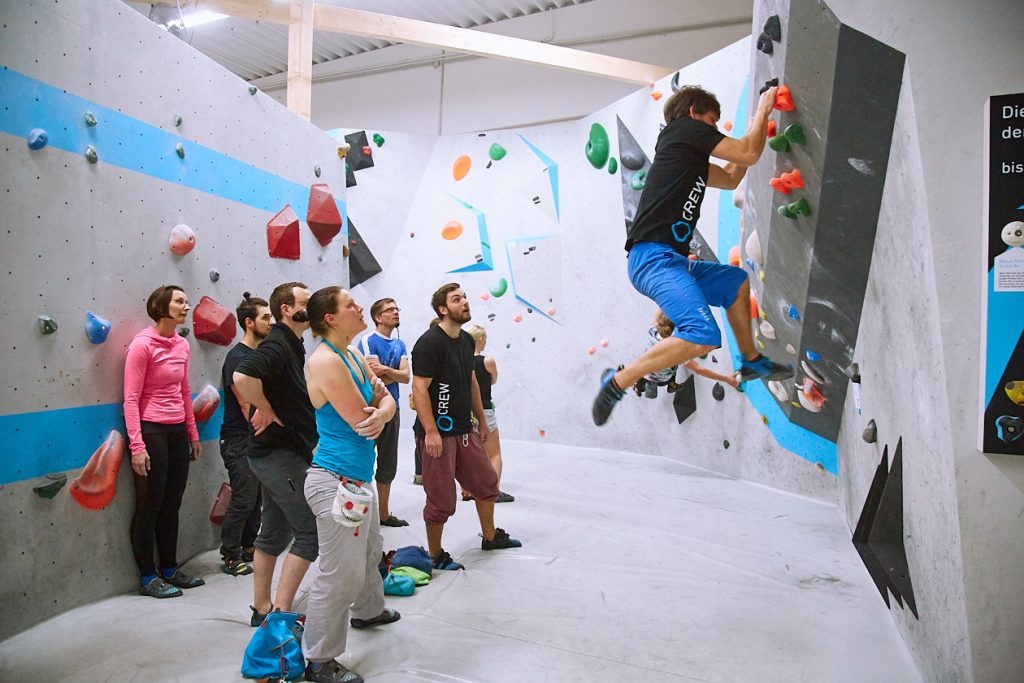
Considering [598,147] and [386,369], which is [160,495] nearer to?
[386,369]

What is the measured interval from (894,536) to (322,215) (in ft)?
11.4

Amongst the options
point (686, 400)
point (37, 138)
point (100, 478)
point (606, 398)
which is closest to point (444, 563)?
point (606, 398)

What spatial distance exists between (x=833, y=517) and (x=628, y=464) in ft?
7.08

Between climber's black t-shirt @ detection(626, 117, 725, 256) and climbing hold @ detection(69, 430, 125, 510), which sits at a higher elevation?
climber's black t-shirt @ detection(626, 117, 725, 256)

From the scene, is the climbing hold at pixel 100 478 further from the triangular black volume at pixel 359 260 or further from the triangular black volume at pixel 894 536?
the triangular black volume at pixel 359 260

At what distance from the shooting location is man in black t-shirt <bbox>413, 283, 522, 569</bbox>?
11.0 ft

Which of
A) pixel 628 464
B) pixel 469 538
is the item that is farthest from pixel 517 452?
pixel 469 538

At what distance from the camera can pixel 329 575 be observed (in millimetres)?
2314

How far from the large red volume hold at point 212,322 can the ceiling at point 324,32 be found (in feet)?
17.2

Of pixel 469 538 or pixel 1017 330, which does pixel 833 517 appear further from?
pixel 1017 330

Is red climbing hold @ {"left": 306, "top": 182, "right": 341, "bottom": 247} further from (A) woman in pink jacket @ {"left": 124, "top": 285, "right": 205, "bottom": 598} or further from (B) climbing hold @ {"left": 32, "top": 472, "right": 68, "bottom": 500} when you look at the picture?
(B) climbing hold @ {"left": 32, "top": 472, "right": 68, "bottom": 500}

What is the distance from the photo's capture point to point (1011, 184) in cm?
178

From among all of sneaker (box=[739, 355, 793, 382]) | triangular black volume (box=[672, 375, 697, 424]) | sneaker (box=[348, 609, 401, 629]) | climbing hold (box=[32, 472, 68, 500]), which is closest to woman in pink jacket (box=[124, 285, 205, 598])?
climbing hold (box=[32, 472, 68, 500])

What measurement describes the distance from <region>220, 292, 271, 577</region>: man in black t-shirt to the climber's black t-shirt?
1.77m
